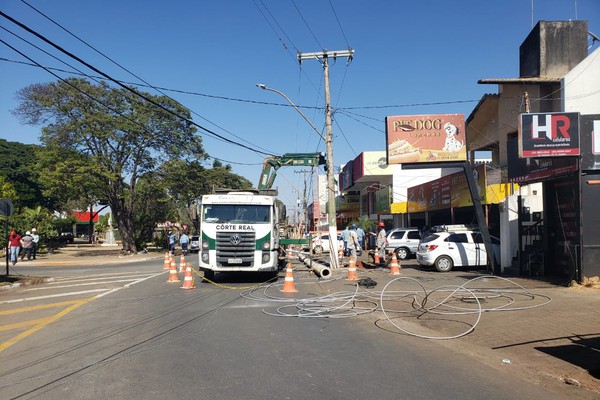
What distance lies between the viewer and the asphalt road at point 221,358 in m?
5.35

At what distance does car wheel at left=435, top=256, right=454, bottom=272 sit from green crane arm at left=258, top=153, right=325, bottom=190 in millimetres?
7453

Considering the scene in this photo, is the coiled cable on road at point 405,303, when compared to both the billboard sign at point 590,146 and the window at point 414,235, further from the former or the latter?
the window at point 414,235

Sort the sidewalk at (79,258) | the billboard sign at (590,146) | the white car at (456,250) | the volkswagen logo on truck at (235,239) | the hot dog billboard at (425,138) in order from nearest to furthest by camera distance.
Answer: the billboard sign at (590,146) < the volkswagen logo on truck at (235,239) < the white car at (456,250) < the hot dog billboard at (425,138) < the sidewalk at (79,258)

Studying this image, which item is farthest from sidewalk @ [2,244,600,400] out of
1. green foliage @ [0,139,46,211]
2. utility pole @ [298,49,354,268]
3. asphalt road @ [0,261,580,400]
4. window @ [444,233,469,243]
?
green foliage @ [0,139,46,211]

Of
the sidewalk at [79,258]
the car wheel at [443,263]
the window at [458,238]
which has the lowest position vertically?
the sidewalk at [79,258]

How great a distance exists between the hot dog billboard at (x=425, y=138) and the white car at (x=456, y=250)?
11.2 feet

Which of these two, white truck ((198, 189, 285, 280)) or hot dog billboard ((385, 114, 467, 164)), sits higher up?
hot dog billboard ((385, 114, 467, 164))

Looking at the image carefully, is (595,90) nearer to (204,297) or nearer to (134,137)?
(204,297)

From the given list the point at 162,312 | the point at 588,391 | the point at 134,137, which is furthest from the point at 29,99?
the point at 588,391

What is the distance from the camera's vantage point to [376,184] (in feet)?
136

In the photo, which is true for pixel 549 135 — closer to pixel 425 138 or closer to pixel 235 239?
pixel 425 138

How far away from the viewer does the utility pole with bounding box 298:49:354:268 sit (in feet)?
64.6

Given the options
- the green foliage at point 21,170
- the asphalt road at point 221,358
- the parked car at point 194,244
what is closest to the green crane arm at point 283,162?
the asphalt road at point 221,358

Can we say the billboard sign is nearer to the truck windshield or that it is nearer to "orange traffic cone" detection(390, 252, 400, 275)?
"orange traffic cone" detection(390, 252, 400, 275)
